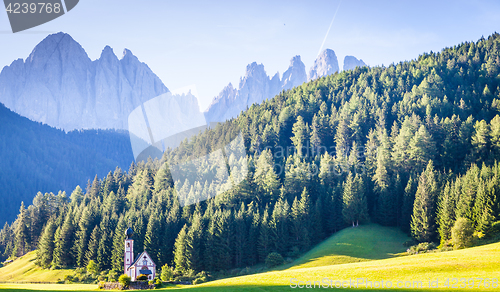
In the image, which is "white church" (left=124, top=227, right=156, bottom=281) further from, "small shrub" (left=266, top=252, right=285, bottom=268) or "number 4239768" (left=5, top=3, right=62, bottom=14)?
"number 4239768" (left=5, top=3, right=62, bottom=14)

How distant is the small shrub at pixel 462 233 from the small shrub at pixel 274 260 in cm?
2479

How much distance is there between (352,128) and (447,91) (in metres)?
33.0

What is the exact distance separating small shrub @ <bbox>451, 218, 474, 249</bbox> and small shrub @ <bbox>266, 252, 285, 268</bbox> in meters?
24.8

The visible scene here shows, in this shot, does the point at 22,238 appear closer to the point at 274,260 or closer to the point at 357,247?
the point at 274,260

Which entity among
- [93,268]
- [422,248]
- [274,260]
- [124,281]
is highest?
[124,281]

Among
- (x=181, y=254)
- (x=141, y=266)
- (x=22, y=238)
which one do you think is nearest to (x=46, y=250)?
(x=22, y=238)

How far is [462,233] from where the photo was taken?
4678 centimetres

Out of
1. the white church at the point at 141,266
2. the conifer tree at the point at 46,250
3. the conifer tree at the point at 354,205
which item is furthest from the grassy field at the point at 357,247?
the conifer tree at the point at 46,250

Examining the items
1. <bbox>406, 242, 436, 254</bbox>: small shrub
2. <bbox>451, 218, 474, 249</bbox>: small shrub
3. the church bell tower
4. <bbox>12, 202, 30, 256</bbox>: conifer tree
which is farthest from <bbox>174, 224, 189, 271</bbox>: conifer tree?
<bbox>12, 202, 30, 256</bbox>: conifer tree

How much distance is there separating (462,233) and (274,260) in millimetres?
26706

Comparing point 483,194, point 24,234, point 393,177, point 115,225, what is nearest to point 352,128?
point 393,177

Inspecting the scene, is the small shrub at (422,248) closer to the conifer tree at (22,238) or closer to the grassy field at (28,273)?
the grassy field at (28,273)

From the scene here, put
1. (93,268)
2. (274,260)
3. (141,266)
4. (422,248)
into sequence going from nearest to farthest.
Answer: (422,248) < (274,260) < (141,266) < (93,268)

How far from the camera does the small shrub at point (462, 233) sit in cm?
4669
